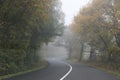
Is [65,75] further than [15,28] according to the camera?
No

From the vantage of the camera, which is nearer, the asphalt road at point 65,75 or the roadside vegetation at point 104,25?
the asphalt road at point 65,75

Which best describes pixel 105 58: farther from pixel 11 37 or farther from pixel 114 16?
pixel 11 37

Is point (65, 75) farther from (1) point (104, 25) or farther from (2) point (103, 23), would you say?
(2) point (103, 23)

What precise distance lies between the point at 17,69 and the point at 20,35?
600cm

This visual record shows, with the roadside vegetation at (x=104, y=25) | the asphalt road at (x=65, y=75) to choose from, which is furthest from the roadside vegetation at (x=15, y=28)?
the roadside vegetation at (x=104, y=25)

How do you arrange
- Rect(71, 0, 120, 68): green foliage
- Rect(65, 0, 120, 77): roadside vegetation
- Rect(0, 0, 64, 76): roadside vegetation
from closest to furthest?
Rect(0, 0, 64, 76): roadside vegetation
Rect(65, 0, 120, 77): roadside vegetation
Rect(71, 0, 120, 68): green foliage

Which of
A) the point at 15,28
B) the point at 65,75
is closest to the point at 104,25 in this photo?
the point at 15,28

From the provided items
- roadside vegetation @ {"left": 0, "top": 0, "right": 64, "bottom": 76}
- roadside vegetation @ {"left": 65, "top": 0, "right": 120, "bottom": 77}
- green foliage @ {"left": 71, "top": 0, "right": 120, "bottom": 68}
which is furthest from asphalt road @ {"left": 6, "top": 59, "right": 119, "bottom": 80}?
green foliage @ {"left": 71, "top": 0, "right": 120, "bottom": 68}

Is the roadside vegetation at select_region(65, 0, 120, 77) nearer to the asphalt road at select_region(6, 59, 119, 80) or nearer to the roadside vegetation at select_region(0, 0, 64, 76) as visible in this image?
the asphalt road at select_region(6, 59, 119, 80)

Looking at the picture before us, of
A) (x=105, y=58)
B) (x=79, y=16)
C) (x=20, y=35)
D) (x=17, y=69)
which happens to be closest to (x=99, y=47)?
(x=105, y=58)

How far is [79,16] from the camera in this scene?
177 ft

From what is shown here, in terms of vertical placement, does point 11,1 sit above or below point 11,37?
above

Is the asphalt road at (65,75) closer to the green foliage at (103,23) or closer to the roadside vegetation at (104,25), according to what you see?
the roadside vegetation at (104,25)

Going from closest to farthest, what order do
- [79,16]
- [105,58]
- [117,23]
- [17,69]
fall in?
[17,69] → [117,23] → [79,16] → [105,58]
